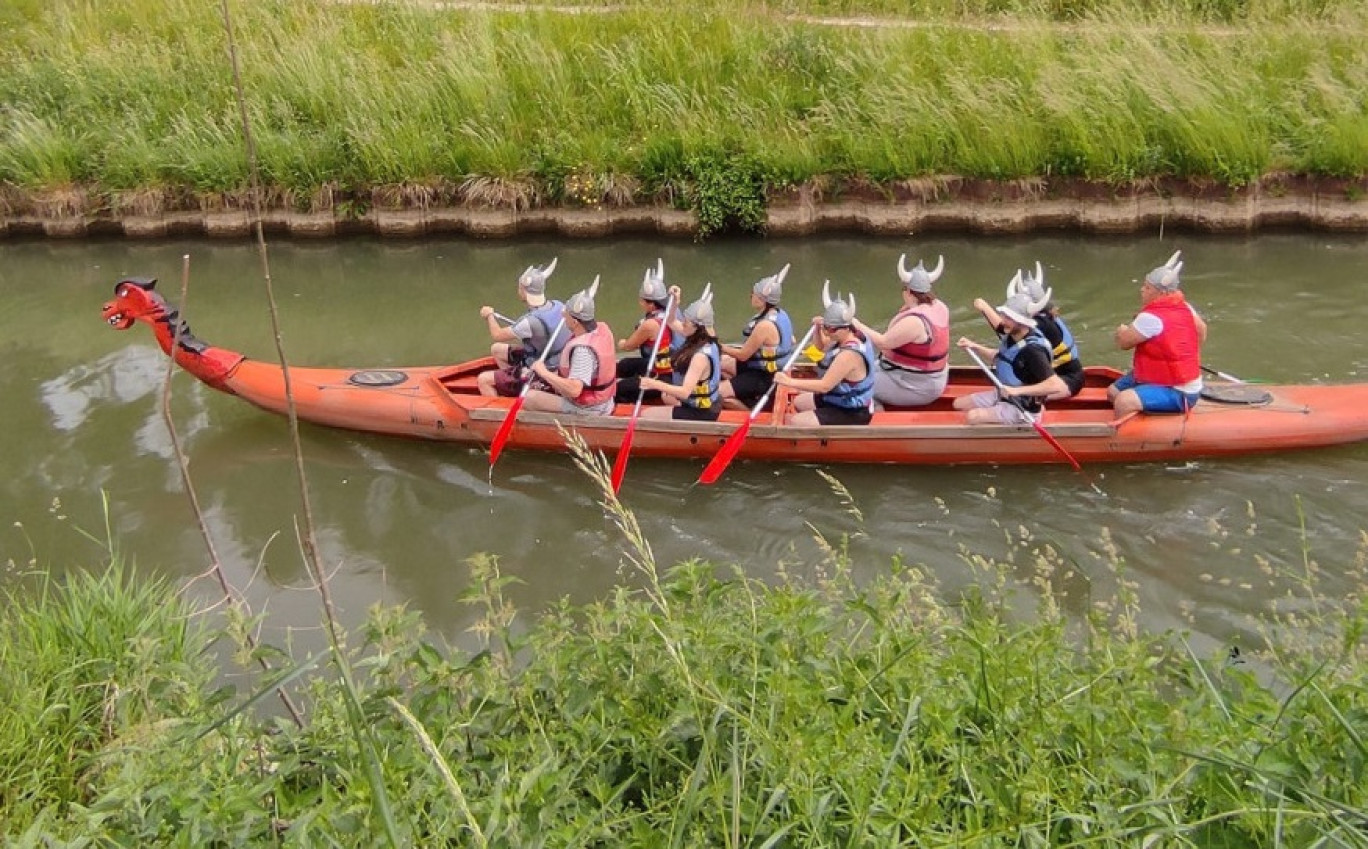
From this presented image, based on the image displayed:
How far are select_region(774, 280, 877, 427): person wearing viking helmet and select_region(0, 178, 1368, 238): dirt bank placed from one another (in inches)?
181

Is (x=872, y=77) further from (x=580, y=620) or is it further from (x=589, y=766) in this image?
(x=589, y=766)

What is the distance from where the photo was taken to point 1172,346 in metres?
7.59

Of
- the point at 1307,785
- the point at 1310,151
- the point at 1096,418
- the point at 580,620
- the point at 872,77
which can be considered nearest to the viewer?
the point at 1307,785

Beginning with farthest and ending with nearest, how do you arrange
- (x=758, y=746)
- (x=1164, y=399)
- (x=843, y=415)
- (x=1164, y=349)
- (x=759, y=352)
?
(x=759, y=352) → (x=843, y=415) → (x=1164, y=399) → (x=1164, y=349) → (x=758, y=746)

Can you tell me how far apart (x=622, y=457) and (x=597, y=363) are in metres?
0.80

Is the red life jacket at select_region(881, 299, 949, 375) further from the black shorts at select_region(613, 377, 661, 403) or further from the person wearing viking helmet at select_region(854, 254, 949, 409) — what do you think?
the black shorts at select_region(613, 377, 661, 403)

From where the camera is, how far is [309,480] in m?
8.45

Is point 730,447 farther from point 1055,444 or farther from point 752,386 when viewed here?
point 1055,444

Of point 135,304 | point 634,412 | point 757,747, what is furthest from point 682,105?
point 757,747

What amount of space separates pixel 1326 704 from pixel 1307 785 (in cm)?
25

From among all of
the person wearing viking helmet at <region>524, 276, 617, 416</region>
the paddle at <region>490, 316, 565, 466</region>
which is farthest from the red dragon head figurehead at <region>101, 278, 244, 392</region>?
the person wearing viking helmet at <region>524, 276, 617, 416</region>

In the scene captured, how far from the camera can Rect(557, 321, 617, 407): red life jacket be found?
806cm

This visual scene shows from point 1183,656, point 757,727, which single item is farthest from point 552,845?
point 1183,656

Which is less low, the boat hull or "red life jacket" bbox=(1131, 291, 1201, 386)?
"red life jacket" bbox=(1131, 291, 1201, 386)
